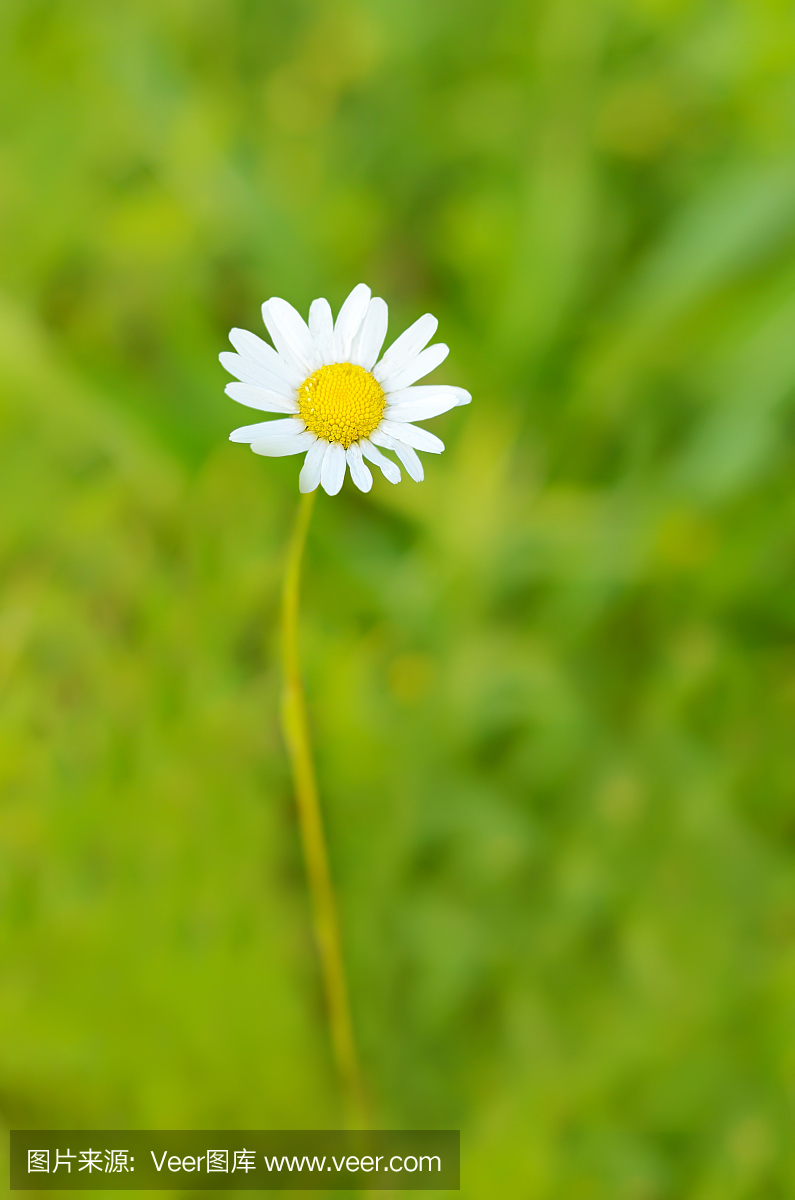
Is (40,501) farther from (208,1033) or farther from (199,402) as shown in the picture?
(208,1033)

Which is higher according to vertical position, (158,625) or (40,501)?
(40,501)

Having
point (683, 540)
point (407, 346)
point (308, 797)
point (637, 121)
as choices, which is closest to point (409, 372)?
point (407, 346)

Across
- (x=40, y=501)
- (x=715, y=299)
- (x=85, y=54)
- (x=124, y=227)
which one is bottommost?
(x=40, y=501)

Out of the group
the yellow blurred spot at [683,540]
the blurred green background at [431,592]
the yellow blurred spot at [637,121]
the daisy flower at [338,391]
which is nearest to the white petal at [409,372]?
the daisy flower at [338,391]

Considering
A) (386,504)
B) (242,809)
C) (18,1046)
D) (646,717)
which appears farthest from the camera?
(386,504)

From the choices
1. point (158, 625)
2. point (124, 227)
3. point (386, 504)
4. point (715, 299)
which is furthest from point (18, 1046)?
point (715, 299)

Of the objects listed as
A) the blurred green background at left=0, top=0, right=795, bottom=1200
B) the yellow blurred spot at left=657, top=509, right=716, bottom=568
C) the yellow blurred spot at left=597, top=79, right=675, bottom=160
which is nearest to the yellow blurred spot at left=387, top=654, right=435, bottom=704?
the blurred green background at left=0, top=0, right=795, bottom=1200

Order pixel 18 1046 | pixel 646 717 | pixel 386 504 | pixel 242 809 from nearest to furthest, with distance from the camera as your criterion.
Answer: pixel 18 1046 → pixel 242 809 → pixel 646 717 → pixel 386 504

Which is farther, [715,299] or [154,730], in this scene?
[715,299]
